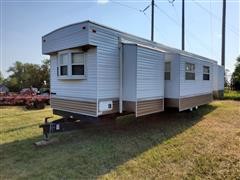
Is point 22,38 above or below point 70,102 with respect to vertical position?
above

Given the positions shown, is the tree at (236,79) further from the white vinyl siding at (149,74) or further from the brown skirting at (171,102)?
the white vinyl siding at (149,74)

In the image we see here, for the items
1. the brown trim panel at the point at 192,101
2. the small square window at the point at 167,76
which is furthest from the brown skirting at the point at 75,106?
the brown trim panel at the point at 192,101

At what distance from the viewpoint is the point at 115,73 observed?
594cm

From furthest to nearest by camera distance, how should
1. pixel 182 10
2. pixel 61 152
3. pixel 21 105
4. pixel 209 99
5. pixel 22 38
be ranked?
pixel 182 10 → pixel 21 105 → pixel 22 38 → pixel 209 99 → pixel 61 152

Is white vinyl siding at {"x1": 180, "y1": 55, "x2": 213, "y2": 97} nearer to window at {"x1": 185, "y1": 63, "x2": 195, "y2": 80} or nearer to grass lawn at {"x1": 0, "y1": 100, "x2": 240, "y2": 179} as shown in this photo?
window at {"x1": 185, "y1": 63, "x2": 195, "y2": 80}

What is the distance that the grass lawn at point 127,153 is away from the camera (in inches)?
148

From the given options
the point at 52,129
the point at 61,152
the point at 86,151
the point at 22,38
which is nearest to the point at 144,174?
the point at 86,151

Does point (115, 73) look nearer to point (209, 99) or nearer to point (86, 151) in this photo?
point (86, 151)

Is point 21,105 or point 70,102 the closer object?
point 70,102

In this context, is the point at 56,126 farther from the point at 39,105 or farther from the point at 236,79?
the point at 236,79

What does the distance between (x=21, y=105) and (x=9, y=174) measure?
42.7ft

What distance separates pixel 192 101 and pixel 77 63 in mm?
5423

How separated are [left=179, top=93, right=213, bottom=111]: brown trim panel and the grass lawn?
0.84m

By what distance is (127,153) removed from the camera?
4.77 meters
